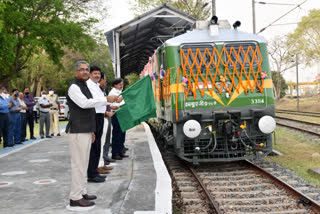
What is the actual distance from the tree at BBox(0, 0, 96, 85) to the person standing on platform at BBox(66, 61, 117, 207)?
1162 cm

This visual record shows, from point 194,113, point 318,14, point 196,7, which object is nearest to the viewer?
point 194,113

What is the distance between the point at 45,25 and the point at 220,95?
13.1 m

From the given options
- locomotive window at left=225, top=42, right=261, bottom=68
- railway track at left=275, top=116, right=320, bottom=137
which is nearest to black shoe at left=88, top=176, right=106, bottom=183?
locomotive window at left=225, top=42, right=261, bottom=68

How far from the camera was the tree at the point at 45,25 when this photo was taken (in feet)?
55.8

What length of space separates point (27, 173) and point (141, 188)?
9.35ft

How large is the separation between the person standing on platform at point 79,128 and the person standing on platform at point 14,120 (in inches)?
299

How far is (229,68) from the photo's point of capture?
28.7ft

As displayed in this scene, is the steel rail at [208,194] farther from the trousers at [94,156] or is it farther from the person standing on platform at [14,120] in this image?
the person standing on platform at [14,120]

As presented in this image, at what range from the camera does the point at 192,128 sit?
8.17 metres

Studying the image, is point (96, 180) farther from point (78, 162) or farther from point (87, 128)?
point (87, 128)

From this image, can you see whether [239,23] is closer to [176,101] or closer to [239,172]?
[176,101]

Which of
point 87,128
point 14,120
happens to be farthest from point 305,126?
point 87,128

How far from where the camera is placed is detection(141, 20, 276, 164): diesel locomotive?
8.45 metres

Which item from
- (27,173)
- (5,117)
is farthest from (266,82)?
(5,117)
